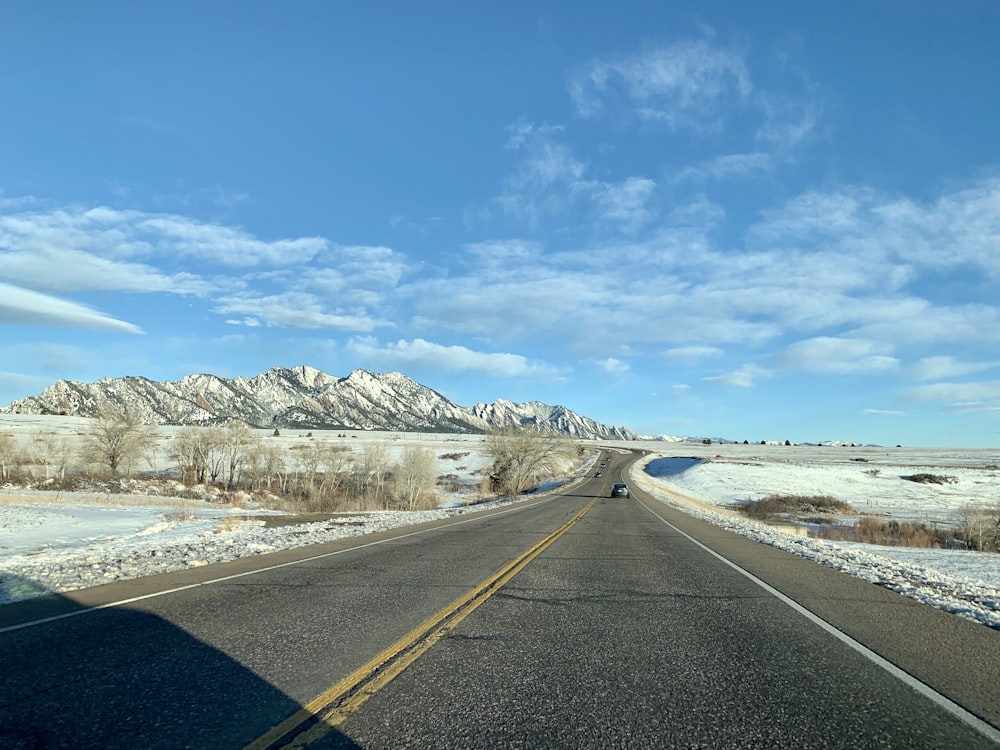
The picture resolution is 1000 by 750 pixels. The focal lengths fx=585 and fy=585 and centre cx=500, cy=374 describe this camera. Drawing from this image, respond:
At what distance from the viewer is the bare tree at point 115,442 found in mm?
53500

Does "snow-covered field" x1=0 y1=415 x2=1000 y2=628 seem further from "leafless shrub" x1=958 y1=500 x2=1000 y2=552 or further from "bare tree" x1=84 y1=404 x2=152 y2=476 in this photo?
"bare tree" x1=84 y1=404 x2=152 y2=476

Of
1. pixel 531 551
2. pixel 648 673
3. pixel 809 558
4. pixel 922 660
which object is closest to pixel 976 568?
pixel 809 558

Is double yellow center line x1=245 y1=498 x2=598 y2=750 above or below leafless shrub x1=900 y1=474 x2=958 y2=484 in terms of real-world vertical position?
below

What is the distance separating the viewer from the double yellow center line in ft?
12.4

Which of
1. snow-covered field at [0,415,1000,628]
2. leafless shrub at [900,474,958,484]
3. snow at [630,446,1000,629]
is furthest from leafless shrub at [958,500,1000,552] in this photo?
leafless shrub at [900,474,958,484]

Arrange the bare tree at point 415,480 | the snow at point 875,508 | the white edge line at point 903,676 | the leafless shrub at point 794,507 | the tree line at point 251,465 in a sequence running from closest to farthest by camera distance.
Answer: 1. the white edge line at point 903,676
2. the snow at point 875,508
3. the leafless shrub at point 794,507
4. the tree line at point 251,465
5. the bare tree at point 415,480

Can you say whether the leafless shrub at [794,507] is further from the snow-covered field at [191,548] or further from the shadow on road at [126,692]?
the shadow on road at [126,692]

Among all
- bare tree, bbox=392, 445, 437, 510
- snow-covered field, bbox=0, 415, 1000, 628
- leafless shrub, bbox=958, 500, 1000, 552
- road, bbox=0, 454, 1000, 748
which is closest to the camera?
road, bbox=0, 454, 1000, 748

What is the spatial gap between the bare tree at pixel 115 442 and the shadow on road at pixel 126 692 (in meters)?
55.7

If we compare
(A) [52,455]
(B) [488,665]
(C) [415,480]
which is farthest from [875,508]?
(A) [52,455]

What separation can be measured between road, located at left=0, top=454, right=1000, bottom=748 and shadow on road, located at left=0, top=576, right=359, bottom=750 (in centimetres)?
2

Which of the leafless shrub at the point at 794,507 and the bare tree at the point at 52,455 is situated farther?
the bare tree at the point at 52,455

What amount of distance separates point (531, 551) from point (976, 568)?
45.2 ft

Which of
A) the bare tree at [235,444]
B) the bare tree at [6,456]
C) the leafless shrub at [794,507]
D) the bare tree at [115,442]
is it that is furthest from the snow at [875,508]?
the bare tree at [6,456]
